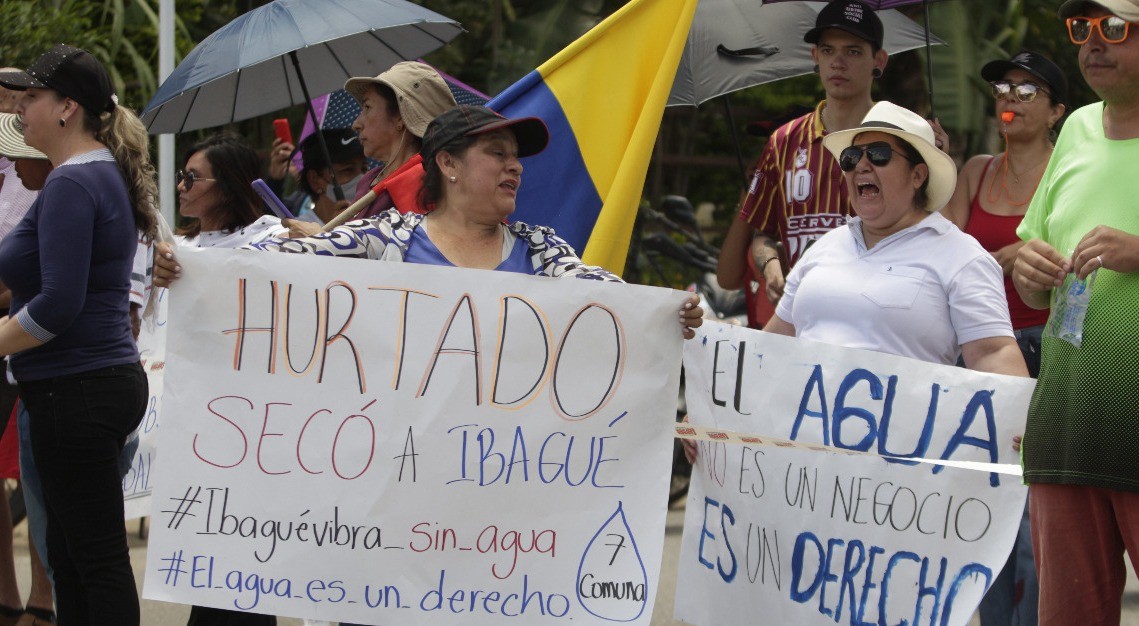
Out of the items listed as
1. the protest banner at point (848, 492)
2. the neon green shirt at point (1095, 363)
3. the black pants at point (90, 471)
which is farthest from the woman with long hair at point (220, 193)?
the neon green shirt at point (1095, 363)

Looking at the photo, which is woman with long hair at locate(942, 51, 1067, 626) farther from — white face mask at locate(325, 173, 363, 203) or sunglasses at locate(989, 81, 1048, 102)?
white face mask at locate(325, 173, 363, 203)

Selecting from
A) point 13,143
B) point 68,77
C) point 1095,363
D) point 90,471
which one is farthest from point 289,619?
point 1095,363

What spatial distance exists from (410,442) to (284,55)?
2888mm

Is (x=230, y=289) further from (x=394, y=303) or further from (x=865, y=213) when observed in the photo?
(x=865, y=213)

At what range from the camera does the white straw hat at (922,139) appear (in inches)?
162

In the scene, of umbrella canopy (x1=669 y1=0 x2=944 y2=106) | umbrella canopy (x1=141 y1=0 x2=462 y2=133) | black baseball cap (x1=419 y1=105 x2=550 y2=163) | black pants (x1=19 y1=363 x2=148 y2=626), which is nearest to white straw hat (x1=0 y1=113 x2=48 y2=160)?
umbrella canopy (x1=141 y1=0 x2=462 y2=133)

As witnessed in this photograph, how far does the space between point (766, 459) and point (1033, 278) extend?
3.18 feet

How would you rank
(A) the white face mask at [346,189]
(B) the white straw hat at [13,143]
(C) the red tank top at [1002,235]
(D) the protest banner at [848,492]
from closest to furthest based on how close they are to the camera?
(D) the protest banner at [848,492] < (C) the red tank top at [1002,235] < (B) the white straw hat at [13,143] < (A) the white face mask at [346,189]

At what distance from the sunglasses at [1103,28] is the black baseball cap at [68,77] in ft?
9.19

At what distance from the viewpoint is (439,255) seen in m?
3.93

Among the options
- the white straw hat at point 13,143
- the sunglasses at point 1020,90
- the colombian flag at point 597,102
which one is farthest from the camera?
the white straw hat at point 13,143

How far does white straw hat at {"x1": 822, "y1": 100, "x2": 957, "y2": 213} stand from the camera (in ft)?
13.5

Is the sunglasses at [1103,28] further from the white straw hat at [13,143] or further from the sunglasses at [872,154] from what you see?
the white straw hat at [13,143]

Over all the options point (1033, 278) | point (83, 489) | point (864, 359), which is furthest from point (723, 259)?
point (83, 489)
